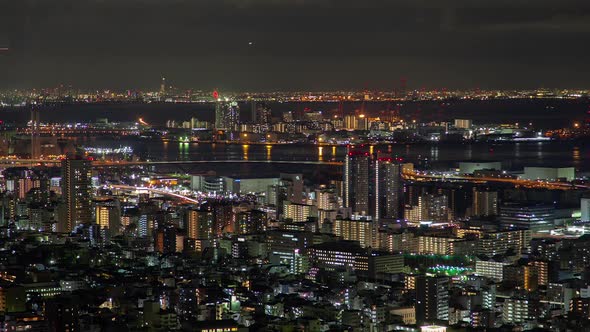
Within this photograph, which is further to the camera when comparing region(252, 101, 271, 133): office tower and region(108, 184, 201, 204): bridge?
region(252, 101, 271, 133): office tower

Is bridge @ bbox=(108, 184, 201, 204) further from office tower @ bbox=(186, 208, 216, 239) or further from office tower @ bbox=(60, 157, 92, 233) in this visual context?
office tower @ bbox=(186, 208, 216, 239)

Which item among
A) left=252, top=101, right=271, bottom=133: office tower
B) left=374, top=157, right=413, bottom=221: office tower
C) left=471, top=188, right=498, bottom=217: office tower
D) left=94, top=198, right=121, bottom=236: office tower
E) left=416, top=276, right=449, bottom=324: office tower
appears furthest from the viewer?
left=252, top=101, right=271, bottom=133: office tower

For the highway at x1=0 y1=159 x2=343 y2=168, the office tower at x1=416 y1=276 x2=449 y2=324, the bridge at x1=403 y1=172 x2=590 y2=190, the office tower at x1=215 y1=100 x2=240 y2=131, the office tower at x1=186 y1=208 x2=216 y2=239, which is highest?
the office tower at x1=215 y1=100 x2=240 y2=131

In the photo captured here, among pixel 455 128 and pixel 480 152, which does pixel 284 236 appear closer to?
pixel 480 152

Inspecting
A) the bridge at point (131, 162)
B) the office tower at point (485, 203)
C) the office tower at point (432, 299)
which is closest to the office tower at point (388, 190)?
the office tower at point (485, 203)

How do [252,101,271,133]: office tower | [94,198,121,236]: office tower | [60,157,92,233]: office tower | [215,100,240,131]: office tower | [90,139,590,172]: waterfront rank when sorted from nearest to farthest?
[94,198,121,236]: office tower
[60,157,92,233]: office tower
[90,139,590,172]: waterfront
[215,100,240,131]: office tower
[252,101,271,133]: office tower

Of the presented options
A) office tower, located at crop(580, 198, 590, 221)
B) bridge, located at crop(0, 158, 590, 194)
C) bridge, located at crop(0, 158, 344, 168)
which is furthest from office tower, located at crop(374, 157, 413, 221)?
bridge, located at crop(0, 158, 344, 168)
